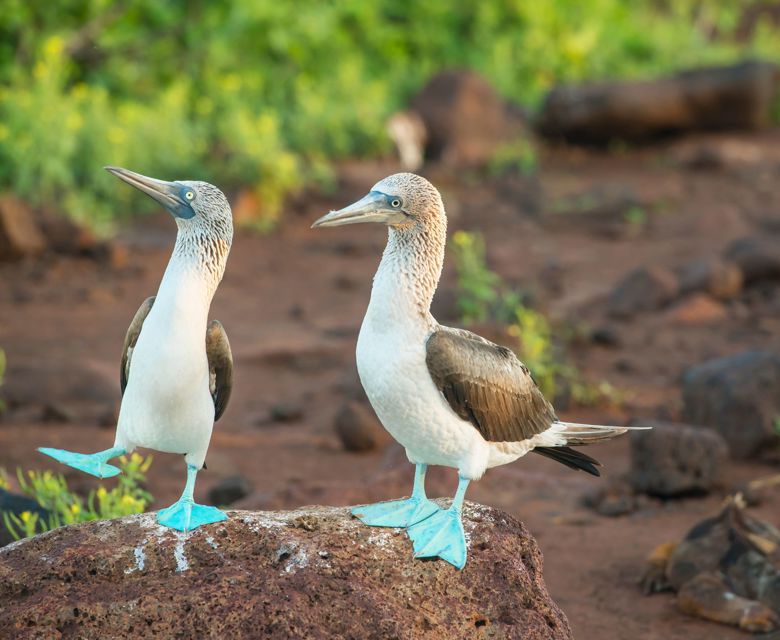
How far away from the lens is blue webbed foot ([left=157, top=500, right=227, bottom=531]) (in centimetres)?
419

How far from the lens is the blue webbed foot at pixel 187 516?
13.7ft

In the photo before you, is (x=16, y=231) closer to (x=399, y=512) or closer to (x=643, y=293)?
(x=643, y=293)

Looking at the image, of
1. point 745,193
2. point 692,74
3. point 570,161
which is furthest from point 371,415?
point 692,74

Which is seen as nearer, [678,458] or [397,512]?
[397,512]

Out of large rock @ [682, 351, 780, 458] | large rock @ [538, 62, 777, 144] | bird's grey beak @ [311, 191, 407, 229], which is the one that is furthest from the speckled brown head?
large rock @ [538, 62, 777, 144]

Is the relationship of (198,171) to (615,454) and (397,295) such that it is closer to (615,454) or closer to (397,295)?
(615,454)

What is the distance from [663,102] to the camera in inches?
655

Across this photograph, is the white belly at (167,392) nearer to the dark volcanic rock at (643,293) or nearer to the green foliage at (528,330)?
the green foliage at (528,330)

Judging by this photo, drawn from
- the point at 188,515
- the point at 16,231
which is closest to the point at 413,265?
the point at 188,515

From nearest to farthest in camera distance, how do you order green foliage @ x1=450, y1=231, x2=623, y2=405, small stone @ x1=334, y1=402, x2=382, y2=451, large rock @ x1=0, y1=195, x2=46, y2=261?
small stone @ x1=334, y1=402, x2=382, y2=451, green foliage @ x1=450, y1=231, x2=623, y2=405, large rock @ x1=0, y1=195, x2=46, y2=261

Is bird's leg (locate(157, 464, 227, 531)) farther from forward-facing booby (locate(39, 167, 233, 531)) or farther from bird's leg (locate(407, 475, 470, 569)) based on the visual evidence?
bird's leg (locate(407, 475, 470, 569))

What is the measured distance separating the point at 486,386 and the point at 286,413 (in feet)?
15.1

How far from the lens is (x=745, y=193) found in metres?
14.6

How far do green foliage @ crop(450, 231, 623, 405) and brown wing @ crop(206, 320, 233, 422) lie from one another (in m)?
3.89
